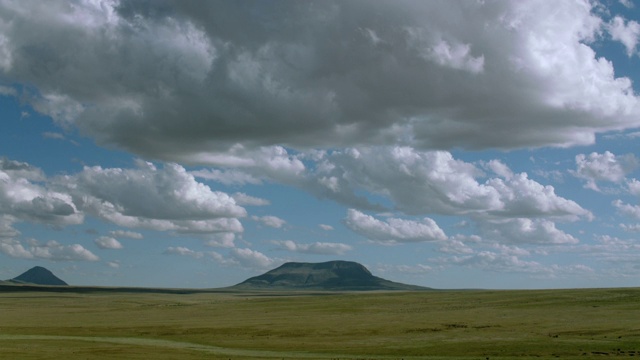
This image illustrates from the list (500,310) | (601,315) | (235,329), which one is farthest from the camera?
(500,310)

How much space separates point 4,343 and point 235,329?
35717mm

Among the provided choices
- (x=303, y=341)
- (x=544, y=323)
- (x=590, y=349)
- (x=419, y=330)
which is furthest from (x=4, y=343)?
(x=544, y=323)

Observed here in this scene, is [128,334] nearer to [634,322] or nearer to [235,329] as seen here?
[235,329]

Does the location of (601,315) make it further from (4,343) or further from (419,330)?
(4,343)

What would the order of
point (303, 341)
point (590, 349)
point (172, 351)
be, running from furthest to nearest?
1. point (303, 341)
2. point (172, 351)
3. point (590, 349)

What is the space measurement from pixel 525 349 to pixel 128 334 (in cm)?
5972

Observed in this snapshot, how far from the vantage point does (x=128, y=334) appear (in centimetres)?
10206

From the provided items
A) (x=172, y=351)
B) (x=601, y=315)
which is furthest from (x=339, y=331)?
(x=601, y=315)

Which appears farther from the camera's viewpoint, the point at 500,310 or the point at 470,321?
the point at 500,310

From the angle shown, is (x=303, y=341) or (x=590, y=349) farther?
(x=303, y=341)

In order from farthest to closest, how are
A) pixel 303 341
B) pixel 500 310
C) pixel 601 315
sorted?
pixel 500 310 < pixel 601 315 < pixel 303 341

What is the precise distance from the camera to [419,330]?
97.9 m

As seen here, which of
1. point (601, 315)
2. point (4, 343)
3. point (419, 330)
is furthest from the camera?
point (601, 315)

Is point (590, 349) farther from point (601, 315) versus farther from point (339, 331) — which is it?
point (601, 315)
